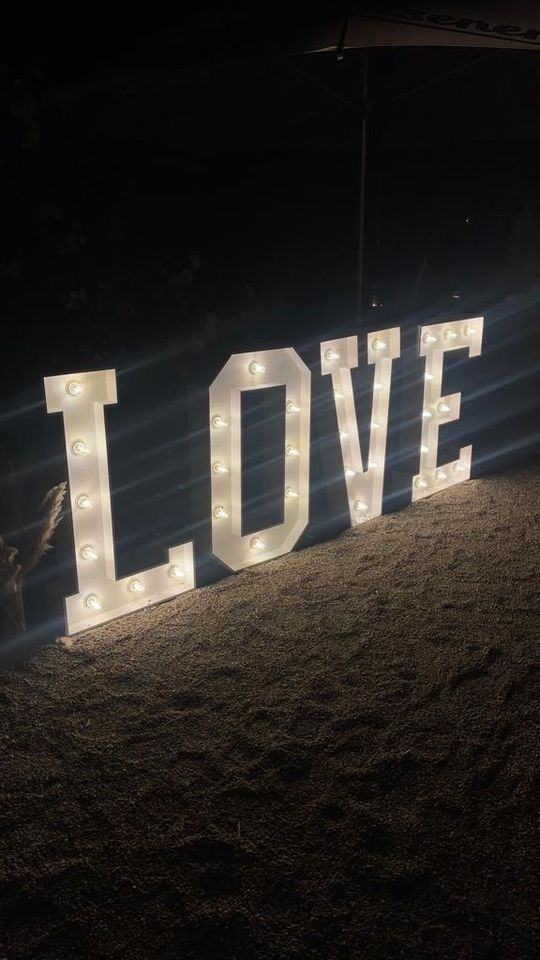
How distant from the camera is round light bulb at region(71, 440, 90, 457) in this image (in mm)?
3928

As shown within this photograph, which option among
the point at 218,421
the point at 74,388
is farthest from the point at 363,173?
the point at 74,388

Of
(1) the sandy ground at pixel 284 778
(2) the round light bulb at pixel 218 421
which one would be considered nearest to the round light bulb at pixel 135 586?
(1) the sandy ground at pixel 284 778

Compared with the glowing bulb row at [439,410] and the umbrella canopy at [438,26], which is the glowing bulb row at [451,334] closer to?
the glowing bulb row at [439,410]

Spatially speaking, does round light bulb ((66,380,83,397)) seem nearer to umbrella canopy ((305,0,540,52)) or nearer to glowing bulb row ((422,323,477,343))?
umbrella canopy ((305,0,540,52))

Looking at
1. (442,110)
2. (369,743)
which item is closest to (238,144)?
(442,110)

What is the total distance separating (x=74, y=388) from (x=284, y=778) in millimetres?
2301

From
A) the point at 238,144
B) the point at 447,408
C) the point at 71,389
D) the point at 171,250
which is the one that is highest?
the point at 238,144

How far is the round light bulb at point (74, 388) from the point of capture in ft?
12.5

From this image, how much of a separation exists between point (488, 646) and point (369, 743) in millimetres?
1144

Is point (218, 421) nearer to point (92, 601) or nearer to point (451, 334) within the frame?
point (92, 601)

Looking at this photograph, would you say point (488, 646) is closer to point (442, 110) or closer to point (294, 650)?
point (294, 650)

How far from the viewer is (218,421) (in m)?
4.54

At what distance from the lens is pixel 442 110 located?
7242mm

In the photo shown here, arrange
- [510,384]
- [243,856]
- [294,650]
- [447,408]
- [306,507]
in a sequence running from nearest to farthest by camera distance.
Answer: [243,856] → [294,650] → [306,507] → [447,408] → [510,384]
